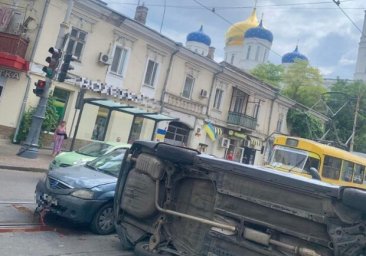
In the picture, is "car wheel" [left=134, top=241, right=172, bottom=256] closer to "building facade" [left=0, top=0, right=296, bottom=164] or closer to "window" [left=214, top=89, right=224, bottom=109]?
"building facade" [left=0, top=0, right=296, bottom=164]

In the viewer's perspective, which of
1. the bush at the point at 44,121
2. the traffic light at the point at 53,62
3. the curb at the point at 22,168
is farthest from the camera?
the bush at the point at 44,121

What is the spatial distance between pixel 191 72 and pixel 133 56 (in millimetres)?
5018

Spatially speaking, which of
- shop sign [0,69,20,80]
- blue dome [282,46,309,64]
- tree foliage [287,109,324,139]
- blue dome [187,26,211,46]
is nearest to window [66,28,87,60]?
shop sign [0,69,20,80]

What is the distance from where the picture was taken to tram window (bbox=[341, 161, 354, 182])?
15.9m

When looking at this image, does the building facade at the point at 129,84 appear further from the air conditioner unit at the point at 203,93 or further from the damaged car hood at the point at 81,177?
the damaged car hood at the point at 81,177

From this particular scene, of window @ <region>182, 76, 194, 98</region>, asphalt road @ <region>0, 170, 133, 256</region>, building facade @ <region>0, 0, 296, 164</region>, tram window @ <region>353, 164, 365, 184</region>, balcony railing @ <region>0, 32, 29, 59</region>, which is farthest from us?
window @ <region>182, 76, 194, 98</region>

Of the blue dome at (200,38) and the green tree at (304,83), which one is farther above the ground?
the blue dome at (200,38)

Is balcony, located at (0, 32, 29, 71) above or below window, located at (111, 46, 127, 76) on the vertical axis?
below

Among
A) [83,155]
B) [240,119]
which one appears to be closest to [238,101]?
[240,119]

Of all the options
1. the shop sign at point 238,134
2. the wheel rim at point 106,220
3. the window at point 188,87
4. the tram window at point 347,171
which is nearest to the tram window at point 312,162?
the tram window at point 347,171

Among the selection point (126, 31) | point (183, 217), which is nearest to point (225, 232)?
point (183, 217)

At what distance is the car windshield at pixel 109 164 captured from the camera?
24.9ft

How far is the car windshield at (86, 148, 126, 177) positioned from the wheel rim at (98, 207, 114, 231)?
0.87 metres

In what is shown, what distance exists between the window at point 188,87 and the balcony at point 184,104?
44 centimetres
